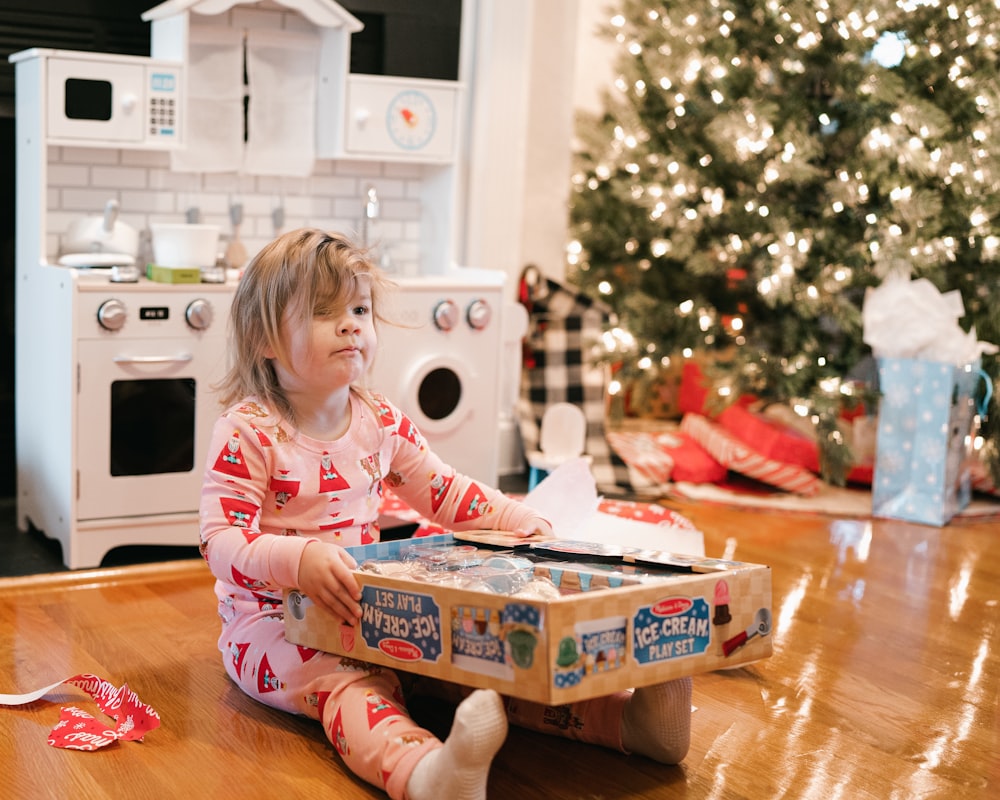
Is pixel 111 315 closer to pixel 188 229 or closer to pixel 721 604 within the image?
pixel 188 229

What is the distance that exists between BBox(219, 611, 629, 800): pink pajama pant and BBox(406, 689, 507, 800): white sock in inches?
2.7

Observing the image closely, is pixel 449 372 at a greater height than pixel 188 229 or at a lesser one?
lesser

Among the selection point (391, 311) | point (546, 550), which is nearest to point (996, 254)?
point (391, 311)

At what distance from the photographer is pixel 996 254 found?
3510 mm

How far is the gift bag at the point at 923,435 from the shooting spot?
3.36m

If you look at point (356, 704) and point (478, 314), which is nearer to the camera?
point (356, 704)

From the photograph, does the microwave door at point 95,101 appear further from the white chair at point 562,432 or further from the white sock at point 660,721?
the white sock at point 660,721

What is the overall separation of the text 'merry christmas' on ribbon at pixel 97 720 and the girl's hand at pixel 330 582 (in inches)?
15.0

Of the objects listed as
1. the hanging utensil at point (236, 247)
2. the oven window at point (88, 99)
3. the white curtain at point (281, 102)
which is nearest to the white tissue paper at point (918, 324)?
Result: the white curtain at point (281, 102)

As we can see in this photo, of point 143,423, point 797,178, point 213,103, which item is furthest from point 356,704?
point 797,178

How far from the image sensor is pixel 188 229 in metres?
2.93

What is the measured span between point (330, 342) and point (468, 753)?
681mm

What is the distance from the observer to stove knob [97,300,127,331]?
105 inches

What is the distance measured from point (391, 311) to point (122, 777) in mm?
1628
